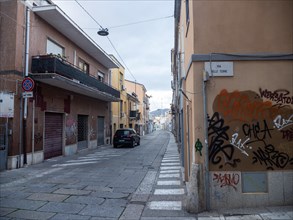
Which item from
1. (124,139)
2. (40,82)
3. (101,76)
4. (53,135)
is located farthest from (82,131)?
(40,82)

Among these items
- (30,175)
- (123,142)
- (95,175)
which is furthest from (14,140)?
(123,142)

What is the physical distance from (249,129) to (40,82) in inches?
396

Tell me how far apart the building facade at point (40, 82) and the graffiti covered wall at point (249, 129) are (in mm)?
7894

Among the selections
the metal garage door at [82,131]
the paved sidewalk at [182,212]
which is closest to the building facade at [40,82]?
the metal garage door at [82,131]

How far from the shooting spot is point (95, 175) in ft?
31.6

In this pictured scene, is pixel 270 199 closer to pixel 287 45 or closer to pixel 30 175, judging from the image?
pixel 287 45

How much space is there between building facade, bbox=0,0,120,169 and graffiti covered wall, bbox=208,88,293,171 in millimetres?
7894

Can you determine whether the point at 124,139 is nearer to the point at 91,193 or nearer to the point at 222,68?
the point at 91,193

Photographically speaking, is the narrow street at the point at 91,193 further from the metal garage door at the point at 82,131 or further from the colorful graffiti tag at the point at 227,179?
the metal garage door at the point at 82,131

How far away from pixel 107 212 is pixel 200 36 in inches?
162

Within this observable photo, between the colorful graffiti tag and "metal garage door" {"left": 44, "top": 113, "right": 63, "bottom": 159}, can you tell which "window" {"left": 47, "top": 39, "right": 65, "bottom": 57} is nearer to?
"metal garage door" {"left": 44, "top": 113, "right": 63, "bottom": 159}

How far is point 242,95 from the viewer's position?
224 inches

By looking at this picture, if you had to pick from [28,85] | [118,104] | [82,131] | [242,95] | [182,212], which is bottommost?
[182,212]

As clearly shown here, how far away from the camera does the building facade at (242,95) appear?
5.62m
